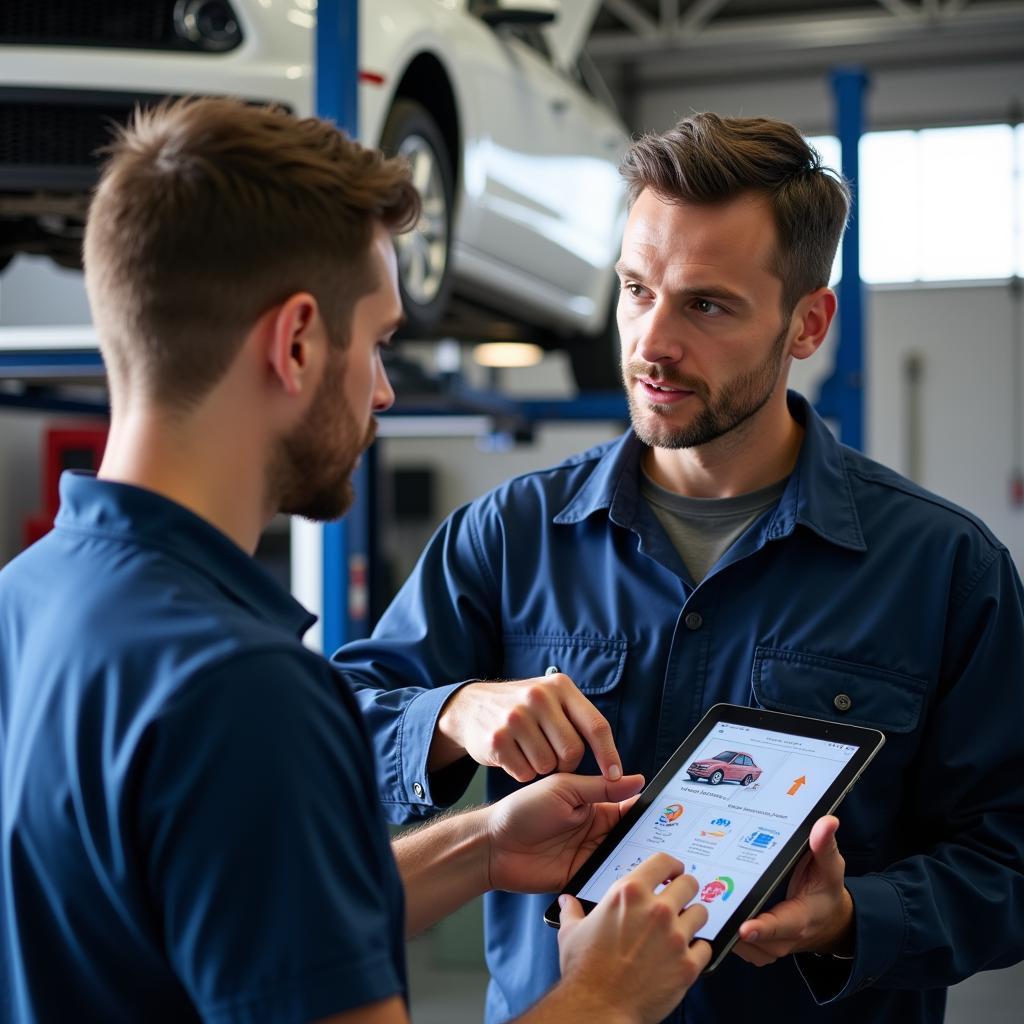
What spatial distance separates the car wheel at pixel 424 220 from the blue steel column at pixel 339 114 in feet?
1.54

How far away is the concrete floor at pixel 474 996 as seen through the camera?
14.6ft

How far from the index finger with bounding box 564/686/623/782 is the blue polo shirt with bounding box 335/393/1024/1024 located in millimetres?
226

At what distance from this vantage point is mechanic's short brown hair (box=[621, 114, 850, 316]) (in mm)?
1798

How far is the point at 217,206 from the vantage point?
1035 millimetres

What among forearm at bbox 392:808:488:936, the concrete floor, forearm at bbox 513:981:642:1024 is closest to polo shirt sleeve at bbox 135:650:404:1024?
forearm at bbox 513:981:642:1024

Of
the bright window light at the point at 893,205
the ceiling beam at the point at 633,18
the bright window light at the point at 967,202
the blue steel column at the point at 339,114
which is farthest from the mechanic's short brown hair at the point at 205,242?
the bright window light at the point at 967,202

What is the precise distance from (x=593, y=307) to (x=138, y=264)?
16.1ft

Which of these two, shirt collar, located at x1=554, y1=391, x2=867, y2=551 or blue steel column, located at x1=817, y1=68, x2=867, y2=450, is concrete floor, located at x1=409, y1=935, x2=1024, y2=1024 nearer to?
blue steel column, located at x1=817, y1=68, x2=867, y2=450

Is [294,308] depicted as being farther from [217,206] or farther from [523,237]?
[523,237]

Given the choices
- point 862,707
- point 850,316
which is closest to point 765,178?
point 862,707

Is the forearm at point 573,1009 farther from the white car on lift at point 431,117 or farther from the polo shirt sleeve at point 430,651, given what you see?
the white car on lift at point 431,117

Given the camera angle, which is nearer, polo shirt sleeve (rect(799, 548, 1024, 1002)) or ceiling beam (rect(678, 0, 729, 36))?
polo shirt sleeve (rect(799, 548, 1024, 1002))

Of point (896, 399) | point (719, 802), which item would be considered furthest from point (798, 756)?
point (896, 399)

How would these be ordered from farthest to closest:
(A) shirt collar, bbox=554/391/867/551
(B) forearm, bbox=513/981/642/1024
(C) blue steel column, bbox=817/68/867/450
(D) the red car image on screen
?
(C) blue steel column, bbox=817/68/867/450
(A) shirt collar, bbox=554/391/867/551
(D) the red car image on screen
(B) forearm, bbox=513/981/642/1024
